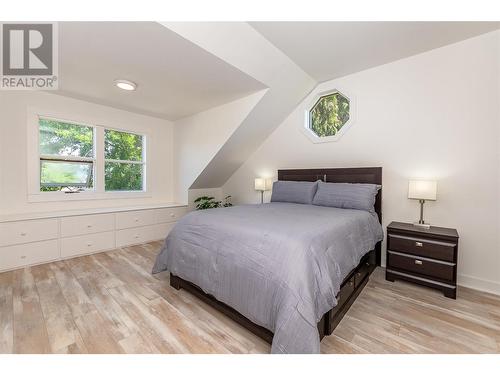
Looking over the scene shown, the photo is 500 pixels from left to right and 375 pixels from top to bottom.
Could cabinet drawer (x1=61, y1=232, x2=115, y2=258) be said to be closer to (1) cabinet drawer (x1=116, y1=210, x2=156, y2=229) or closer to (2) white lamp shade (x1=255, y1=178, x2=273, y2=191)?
(1) cabinet drawer (x1=116, y1=210, x2=156, y2=229)

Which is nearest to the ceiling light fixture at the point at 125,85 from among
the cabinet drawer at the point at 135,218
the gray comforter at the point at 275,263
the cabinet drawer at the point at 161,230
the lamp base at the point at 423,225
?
the cabinet drawer at the point at 135,218

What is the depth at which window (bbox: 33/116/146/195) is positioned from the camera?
10.1 ft

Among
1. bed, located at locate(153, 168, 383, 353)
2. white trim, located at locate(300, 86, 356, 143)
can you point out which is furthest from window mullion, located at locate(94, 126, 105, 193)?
white trim, located at locate(300, 86, 356, 143)

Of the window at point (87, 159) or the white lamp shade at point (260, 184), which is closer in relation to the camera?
the window at point (87, 159)

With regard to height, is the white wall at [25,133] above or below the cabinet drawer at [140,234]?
above

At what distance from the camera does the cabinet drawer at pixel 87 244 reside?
278 centimetres

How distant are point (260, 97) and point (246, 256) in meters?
2.20

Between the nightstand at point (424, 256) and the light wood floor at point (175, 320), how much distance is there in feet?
0.37

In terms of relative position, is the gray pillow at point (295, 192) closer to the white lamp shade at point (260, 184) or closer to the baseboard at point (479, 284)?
the white lamp shade at point (260, 184)

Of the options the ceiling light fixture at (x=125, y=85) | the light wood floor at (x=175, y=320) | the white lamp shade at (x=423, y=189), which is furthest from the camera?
the ceiling light fixture at (x=125, y=85)

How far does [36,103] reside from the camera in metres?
2.90

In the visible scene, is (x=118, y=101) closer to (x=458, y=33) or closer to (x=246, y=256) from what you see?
(x=246, y=256)

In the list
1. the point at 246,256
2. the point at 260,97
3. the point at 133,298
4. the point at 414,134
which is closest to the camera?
the point at 246,256
